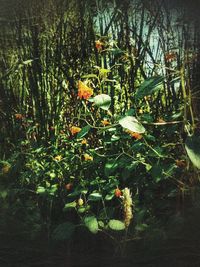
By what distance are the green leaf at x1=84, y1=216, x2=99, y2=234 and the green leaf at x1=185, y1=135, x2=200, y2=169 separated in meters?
0.35

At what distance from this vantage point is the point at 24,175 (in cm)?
175

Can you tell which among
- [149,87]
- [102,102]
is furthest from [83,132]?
[149,87]

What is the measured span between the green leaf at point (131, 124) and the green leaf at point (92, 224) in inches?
12.6

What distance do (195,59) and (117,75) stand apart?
315mm

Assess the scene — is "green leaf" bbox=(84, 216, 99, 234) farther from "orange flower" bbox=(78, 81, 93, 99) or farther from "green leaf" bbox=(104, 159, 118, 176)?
"orange flower" bbox=(78, 81, 93, 99)

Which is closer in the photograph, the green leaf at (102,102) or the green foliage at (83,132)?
the green leaf at (102,102)

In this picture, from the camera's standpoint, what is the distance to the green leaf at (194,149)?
142cm

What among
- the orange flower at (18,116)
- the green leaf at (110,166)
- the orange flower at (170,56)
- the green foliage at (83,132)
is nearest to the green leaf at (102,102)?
the green foliage at (83,132)

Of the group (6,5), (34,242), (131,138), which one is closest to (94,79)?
(131,138)

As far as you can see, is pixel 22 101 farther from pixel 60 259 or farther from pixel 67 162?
pixel 60 259

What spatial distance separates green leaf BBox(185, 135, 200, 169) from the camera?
1.42 metres

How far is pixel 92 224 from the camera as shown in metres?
1.52

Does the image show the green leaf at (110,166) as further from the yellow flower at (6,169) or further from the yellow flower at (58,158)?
the yellow flower at (6,169)

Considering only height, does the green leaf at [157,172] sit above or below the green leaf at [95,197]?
above
